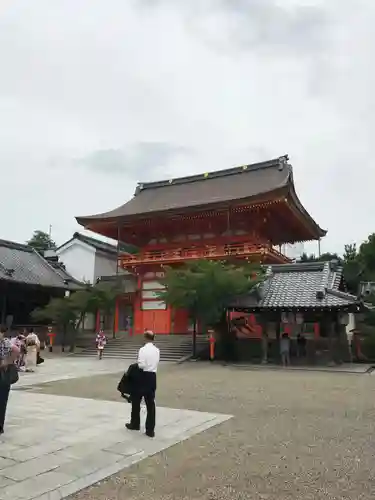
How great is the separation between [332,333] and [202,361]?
222 inches

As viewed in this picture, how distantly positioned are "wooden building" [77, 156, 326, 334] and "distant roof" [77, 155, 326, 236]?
2.9 inches

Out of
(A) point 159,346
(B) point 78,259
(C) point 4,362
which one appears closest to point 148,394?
(C) point 4,362

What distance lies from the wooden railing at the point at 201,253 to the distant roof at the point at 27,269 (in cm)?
434

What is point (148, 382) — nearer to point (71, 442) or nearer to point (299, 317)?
point (71, 442)

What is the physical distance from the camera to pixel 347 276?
1041 inches

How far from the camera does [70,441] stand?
6.33 m

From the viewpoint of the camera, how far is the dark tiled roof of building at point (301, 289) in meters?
18.9

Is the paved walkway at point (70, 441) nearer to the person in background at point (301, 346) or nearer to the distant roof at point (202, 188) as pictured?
the person in background at point (301, 346)

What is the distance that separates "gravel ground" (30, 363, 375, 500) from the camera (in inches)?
181

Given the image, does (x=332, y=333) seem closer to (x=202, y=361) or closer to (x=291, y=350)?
(x=291, y=350)

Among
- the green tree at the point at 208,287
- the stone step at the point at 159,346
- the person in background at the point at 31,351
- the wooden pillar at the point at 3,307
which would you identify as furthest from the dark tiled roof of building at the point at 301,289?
the wooden pillar at the point at 3,307

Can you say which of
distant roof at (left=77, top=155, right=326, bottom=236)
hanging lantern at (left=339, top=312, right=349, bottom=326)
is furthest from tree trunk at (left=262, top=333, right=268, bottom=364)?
distant roof at (left=77, top=155, right=326, bottom=236)

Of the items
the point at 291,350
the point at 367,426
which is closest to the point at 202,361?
the point at 291,350

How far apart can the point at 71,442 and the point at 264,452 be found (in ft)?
8.39
